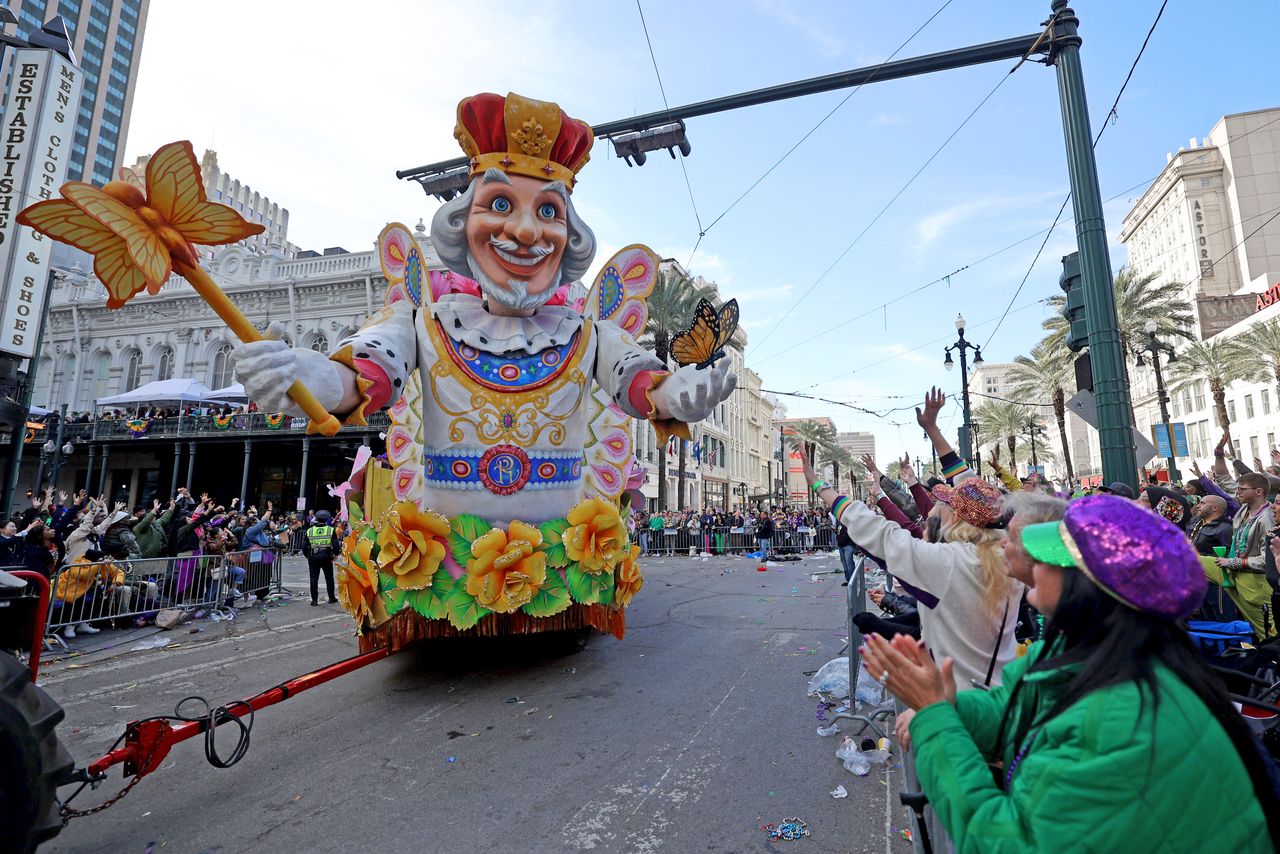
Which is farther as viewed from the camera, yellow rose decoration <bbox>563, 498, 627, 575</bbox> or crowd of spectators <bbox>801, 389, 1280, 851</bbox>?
yellow rose decoration <bbox>563, 498, 627, 575</bbox>

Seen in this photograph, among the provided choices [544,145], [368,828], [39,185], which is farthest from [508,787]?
[39,185]

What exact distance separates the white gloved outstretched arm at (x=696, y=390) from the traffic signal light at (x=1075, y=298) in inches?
143

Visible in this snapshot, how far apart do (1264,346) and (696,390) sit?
30210 millimetres

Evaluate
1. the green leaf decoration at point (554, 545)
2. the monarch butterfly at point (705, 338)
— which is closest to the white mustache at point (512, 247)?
the monarch butterfly at point (705, 338)

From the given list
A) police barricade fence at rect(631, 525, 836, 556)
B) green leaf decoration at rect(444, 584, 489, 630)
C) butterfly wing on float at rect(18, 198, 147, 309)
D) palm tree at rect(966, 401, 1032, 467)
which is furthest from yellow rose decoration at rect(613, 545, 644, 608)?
palm tree at rect(966, 401, 1032, 467)

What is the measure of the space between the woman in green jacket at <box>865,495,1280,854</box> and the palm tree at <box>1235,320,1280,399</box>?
30.6m

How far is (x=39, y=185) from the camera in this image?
1015 cm

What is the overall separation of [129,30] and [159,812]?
105149 mm

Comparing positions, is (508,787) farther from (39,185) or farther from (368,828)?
(39,185)

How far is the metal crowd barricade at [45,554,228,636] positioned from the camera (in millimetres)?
7365

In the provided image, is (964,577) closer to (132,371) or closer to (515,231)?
(515,231)

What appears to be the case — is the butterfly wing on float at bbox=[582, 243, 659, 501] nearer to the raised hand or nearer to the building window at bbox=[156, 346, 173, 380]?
the raised hand

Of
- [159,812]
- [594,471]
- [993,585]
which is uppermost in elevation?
[594,471]

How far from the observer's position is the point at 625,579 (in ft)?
16.4
